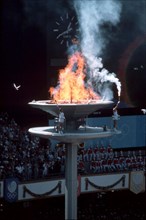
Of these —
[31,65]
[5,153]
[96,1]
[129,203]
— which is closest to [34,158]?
[5,153]

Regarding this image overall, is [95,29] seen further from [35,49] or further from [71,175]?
[71,175]

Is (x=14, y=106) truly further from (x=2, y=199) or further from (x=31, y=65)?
(x=2, y=199)

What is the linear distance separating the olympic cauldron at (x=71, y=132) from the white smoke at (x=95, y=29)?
1471 centimetres

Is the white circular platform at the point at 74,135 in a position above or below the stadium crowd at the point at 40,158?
above

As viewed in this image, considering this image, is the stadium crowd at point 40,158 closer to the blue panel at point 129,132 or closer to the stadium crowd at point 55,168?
the stadium crowd at point 55,168

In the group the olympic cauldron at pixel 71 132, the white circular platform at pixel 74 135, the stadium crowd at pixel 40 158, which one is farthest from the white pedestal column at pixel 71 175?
the stadium crowd at pixel 40 158

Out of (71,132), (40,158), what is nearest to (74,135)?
(71,132)

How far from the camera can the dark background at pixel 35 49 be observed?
122 ft

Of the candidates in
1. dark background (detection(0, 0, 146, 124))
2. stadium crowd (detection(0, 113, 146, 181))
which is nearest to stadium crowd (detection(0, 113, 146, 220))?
stadium crowd (detection(0, 113, 146, 181))

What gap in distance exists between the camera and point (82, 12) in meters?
39.3

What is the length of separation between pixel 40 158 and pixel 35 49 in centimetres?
773

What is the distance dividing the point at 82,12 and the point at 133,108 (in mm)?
9183

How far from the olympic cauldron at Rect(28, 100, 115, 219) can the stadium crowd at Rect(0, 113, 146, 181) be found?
29.7ft

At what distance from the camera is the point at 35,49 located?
38500mm
